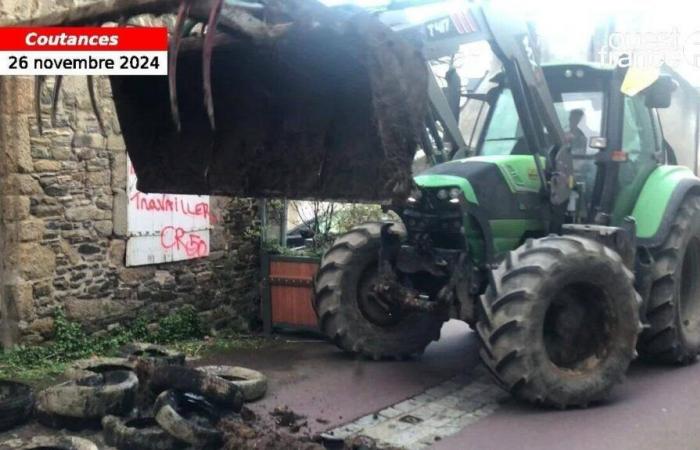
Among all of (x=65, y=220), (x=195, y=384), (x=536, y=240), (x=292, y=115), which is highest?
(x=292, y=115)

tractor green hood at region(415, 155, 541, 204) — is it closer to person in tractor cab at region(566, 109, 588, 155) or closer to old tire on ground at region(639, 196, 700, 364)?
person in tractor cab at region(566, 109, 588, 155)

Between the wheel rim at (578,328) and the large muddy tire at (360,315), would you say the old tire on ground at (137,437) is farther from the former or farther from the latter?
the wheel rim at (578,328)

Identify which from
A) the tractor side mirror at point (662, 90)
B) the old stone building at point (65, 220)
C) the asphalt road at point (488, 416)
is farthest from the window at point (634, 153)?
the old stone building at point (65, 220)

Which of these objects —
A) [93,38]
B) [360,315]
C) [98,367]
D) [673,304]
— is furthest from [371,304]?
[93,38]

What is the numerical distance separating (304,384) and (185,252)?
99.1 inches

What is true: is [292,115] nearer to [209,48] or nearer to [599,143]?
[209,48]

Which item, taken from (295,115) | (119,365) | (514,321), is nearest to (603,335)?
(514,321)

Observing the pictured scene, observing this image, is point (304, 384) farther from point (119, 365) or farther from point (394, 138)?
point (394, 138)

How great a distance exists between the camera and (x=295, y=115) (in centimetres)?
527

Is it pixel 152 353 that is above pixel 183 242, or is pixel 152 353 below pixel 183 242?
below

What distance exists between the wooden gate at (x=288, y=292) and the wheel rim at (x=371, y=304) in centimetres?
112

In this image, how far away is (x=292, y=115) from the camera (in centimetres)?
529

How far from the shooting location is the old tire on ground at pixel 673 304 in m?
6.77

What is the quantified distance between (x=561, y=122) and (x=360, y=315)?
259 centimetres
